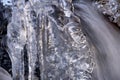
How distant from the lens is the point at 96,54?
5.99ft

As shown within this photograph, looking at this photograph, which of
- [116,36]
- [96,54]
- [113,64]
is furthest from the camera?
[116,36]

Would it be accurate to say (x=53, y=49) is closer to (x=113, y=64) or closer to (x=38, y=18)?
(x=38, y=18)

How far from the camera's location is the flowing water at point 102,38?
1879 millimetres

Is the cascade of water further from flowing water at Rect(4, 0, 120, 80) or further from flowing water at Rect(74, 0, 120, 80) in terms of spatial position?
flowing water at Rect(74, 0, 120, 80)

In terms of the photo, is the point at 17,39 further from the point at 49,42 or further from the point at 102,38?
the point at 102,38

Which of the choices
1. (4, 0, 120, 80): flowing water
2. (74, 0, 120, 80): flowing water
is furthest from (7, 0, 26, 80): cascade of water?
(74, 0, 120, 80): flowing water

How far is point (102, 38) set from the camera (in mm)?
2045

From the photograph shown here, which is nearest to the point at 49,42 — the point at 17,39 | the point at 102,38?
the point at 17,39

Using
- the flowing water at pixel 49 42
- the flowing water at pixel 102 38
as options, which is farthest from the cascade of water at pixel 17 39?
the flowing water at pixel 102 38

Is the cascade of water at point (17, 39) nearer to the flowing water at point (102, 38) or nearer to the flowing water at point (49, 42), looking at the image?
the flowing water at point (49, 42)

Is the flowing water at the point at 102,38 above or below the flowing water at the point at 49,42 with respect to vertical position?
below

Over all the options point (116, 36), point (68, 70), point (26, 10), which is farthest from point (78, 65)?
point (116, 36)

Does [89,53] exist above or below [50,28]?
below

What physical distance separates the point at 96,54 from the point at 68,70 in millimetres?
330
